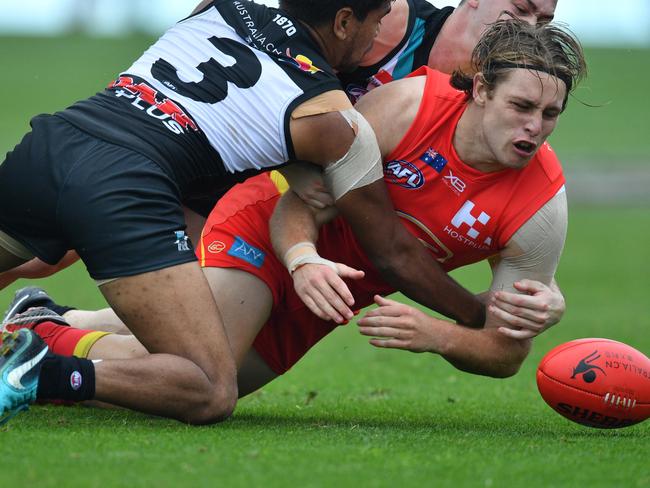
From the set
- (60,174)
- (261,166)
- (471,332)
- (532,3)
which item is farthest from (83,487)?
(532,3)

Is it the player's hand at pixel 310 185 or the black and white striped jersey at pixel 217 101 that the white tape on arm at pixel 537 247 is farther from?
the black and white striped jersey at pixel 217 101

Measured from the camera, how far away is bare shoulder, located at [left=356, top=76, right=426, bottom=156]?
5855mm

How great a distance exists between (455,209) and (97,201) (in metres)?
1.87

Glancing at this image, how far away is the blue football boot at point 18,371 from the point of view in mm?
4789

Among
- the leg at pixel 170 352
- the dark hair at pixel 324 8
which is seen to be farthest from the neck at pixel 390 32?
the leg at pixel 170 352

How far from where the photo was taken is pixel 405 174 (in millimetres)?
5863

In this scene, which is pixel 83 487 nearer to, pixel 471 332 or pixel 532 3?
pixel 471 332

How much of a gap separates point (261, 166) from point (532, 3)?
207 cm

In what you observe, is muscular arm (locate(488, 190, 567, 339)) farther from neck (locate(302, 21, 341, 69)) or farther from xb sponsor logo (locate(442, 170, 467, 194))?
neck (locate(302, 21, 341, 69))

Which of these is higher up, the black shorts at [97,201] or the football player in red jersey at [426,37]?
the football player in red jersey at [426,37]

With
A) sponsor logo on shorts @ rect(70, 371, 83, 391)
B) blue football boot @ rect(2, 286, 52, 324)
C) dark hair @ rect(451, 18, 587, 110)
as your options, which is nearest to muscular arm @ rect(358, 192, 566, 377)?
dark hair @ rect(451, 18, 587, 110)

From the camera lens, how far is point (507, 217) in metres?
5.70

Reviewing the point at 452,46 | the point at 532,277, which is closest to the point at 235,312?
the point at 532,277

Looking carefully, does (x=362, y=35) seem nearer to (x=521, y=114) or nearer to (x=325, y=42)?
(x=325, y=42)
